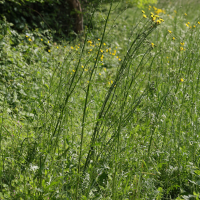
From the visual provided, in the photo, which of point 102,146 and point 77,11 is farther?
point 77,11

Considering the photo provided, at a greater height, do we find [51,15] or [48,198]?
[51,15]

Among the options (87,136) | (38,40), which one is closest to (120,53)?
(38,40)

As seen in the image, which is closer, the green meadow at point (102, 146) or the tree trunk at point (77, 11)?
the green meadow at point (102, 146)

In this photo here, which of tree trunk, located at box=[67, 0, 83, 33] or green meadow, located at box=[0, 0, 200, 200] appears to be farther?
tree trunk, located at box=[67, 0, 83, 33]

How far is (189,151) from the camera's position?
1.82 meters

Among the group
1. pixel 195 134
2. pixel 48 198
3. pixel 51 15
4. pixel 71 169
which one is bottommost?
pixel 48 198

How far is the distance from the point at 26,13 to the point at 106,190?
4579 mm

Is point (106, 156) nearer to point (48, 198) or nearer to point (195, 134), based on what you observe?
point (48, 198)

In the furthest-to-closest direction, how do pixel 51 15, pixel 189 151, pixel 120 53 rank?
pixel 51 15
pixel 120 53
pixel 189 151

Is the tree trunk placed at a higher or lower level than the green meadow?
higher

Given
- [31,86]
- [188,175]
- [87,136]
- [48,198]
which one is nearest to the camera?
[48,198]

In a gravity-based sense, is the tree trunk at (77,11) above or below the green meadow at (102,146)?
above

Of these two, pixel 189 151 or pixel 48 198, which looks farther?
pixel 189 151

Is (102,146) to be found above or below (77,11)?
below
